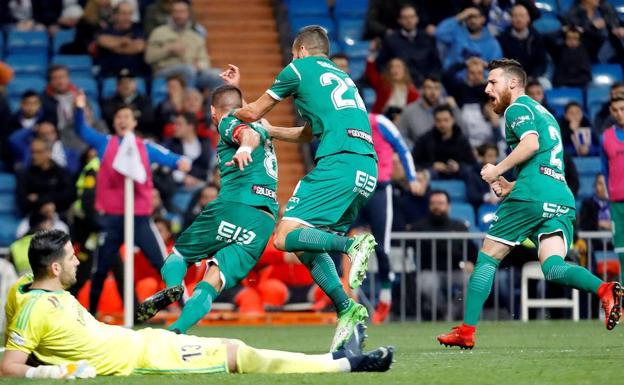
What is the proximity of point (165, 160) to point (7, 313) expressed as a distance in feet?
23.2

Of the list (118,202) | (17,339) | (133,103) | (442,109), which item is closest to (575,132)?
(442,109)

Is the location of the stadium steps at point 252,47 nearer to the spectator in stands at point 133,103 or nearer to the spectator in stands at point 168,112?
the spectator in stands at point 168,112

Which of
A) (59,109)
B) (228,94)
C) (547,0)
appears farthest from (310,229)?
(547,0)

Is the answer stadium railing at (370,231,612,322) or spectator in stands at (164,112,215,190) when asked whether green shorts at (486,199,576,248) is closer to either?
stadium railing at (370,231,612,322)

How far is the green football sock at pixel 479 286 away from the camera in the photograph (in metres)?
9.97

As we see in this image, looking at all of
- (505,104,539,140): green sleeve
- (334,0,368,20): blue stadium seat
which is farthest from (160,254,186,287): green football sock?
(334,0,368,20): blue stadium seat

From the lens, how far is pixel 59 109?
18406 mm

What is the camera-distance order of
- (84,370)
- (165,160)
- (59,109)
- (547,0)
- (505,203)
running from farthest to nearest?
(547,0), (59,109), (165,160), (505,203), (84,370)

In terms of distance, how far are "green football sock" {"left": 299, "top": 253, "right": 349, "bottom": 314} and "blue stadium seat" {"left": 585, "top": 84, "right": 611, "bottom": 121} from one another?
10.7m

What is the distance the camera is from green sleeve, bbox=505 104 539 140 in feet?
31.8

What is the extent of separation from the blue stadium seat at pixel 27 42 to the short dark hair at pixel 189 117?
302 cm

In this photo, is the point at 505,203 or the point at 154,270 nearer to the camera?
the point at 505,203

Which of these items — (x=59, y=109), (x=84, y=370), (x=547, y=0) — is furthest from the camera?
(x=547, y=0)

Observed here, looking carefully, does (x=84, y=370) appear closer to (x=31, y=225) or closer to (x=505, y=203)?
(x=505, y=203)
